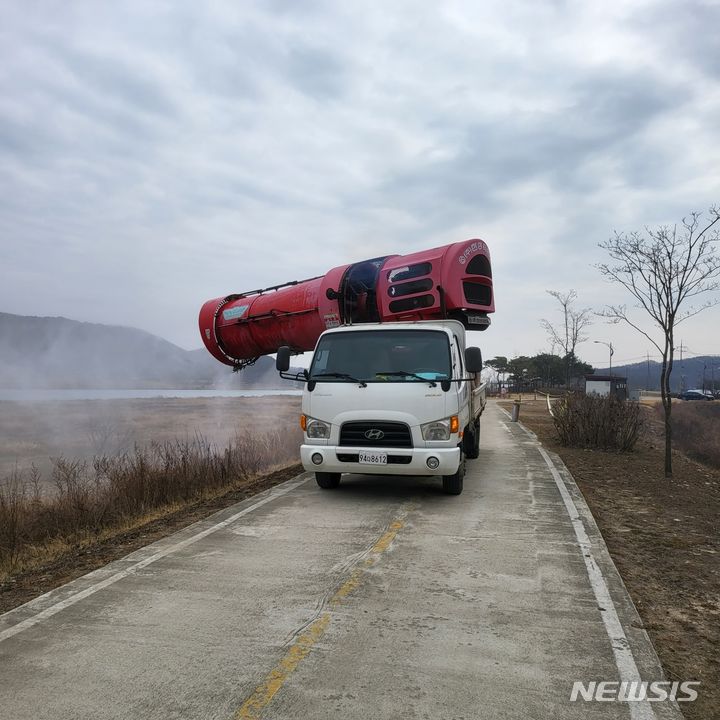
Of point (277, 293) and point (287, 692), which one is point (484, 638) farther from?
point (277, 293)

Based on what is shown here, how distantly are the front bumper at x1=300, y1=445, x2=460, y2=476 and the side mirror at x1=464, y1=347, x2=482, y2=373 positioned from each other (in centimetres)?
127

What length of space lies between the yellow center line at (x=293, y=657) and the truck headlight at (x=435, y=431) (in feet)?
8.13

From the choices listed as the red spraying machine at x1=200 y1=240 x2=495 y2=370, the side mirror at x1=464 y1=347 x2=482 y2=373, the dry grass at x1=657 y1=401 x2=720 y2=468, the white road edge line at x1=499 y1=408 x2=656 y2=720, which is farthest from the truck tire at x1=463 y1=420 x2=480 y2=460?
the dry grass at x1=657 y1=401 x2=720 y2=468

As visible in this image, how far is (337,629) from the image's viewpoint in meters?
3.87

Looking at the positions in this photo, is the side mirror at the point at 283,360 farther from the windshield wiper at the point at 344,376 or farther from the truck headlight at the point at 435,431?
the truck headlight at the point at 435,431

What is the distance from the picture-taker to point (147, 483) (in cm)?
918

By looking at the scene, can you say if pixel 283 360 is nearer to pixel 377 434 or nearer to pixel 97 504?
pixel 377 434

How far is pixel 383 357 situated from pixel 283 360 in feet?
4.98

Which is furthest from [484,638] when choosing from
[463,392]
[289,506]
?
[463,392]

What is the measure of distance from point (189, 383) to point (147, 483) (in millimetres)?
76977

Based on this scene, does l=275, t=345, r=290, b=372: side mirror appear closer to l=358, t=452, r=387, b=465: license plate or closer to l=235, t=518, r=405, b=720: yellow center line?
l=358, t=452, r=387, b=465: license plate

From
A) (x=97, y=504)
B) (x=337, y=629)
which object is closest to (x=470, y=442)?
(x=97, y=504)

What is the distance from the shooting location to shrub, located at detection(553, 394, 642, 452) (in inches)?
559

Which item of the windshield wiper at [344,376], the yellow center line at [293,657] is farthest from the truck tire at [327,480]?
the yellow center line at [293,657]
